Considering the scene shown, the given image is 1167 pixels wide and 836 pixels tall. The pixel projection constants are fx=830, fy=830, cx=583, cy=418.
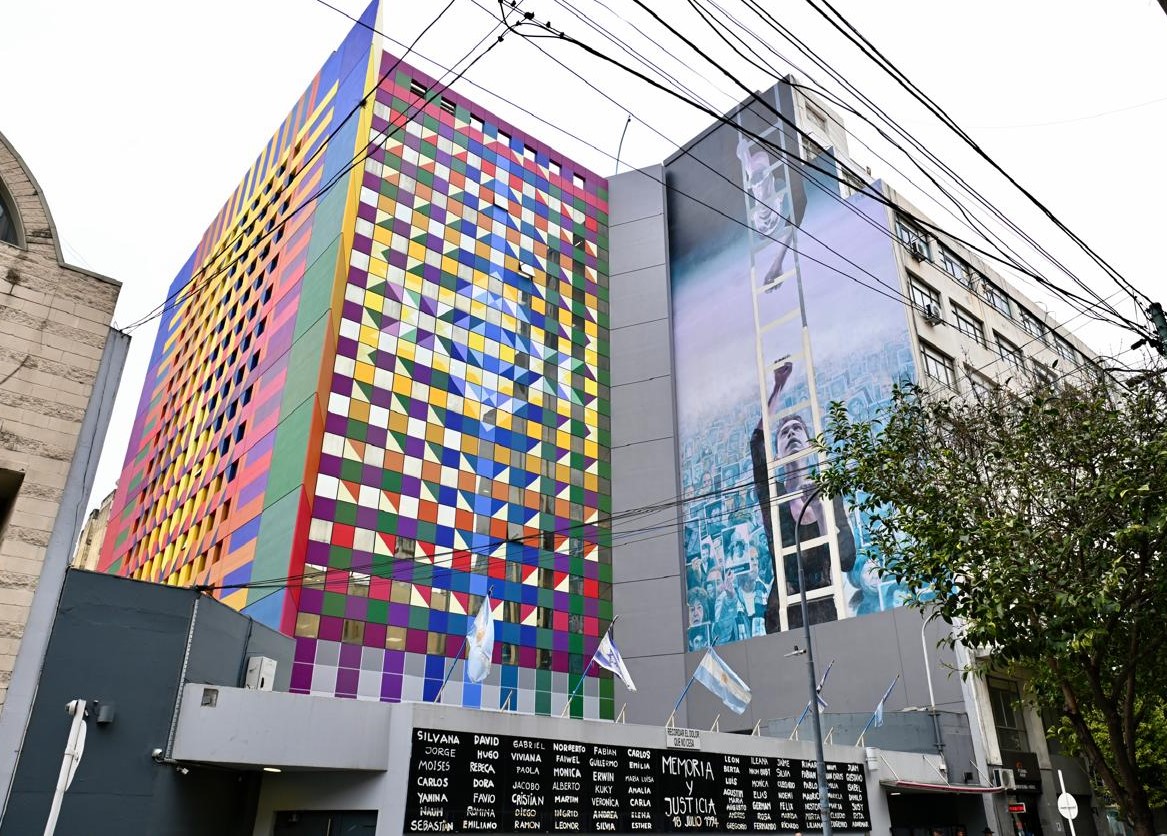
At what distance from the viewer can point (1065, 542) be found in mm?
13219

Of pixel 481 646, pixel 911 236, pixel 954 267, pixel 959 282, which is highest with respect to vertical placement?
pixel 954 267

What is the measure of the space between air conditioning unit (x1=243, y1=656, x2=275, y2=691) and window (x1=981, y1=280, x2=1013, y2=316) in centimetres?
4667

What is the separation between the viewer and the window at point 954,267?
48797 millimetres

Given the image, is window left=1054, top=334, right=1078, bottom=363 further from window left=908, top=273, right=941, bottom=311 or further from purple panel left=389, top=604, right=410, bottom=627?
purple panel left=389, top=604, right=410, bottom=627

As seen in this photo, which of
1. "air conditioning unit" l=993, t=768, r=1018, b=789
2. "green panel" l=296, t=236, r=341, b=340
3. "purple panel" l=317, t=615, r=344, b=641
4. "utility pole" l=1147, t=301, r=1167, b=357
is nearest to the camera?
"utility pole" l=1147, t=301, r=1167, b=357

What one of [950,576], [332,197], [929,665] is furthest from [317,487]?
[950,576]

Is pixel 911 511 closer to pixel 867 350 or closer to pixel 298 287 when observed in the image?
pixel 867 350

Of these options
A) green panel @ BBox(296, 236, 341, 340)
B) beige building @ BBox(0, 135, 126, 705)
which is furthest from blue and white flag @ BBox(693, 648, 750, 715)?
green panel @ BBox(296, 236, 341, 340)

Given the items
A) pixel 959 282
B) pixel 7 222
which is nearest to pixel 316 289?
pixel 7 222

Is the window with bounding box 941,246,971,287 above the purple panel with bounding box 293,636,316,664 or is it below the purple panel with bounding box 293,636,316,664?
above

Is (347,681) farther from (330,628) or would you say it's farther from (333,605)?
(333,605)

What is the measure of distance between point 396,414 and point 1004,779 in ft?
104

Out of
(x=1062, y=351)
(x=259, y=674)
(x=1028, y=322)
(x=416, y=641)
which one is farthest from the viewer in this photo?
(x=1062, y=351)

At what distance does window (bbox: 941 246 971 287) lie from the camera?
160 feet
